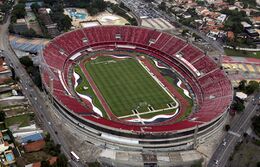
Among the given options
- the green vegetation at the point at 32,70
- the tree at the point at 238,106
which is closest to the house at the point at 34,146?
the green vegetation at the point at 32,70

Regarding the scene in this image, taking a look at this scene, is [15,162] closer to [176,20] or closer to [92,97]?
[92,97]

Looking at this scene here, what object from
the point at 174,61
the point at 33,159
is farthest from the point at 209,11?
the point at 33,159

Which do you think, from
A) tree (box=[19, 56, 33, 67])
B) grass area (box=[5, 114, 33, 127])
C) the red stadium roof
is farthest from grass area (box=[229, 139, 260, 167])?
tree (box=[19, 56, 33, 67])

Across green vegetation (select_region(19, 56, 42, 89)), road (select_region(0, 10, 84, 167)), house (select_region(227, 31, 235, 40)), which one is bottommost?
road (select_region(0, 10, 84, 167))

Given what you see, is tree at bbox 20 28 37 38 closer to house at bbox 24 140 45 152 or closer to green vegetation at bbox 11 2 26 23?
green vegetation at bbox 11 2 26 23

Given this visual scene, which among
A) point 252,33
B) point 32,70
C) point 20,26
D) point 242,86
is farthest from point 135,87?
point 252,33

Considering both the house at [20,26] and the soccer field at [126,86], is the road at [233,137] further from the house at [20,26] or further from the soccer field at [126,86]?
the house at [20,26]

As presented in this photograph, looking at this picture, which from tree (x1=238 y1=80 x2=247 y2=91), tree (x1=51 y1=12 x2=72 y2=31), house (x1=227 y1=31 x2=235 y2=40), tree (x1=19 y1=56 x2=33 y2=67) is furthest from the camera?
house (x1=227 y1=31 x2=235 y2=40)
